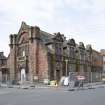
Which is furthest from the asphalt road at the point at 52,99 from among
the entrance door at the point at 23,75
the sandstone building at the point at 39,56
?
the entrance door at the point at 23,75

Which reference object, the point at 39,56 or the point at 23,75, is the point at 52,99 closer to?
the point at 39,56

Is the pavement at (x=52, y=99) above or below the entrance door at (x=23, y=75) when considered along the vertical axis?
below

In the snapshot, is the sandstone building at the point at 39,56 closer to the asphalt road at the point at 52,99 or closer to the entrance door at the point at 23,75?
the entrance door at the point at 23,75

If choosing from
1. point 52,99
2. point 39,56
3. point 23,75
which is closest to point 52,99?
point 52,99

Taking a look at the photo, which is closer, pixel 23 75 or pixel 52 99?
pixel 52 99

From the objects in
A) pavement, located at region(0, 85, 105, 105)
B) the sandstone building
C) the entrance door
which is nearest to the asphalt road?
pavement, located at region(0, 85, 105, 105)

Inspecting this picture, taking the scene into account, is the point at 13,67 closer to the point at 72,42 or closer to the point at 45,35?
the point at 45,35

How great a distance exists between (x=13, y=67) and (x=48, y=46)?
9.39 m

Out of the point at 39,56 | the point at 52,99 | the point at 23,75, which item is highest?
the point at 39,56

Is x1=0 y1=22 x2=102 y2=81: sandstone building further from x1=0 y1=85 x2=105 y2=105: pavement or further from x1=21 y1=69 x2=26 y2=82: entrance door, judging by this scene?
x1=0 y1=85 x2=105 y2=105: pavement

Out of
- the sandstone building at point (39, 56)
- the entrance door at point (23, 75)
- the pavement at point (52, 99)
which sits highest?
the sandstone building at point (39, 56)

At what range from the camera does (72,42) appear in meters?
67.4

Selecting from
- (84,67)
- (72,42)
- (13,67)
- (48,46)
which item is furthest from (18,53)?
(84,67)

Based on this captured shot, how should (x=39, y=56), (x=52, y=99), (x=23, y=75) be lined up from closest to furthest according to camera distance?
1. (x=52, y=99)
2. (x=39, y=56)
3. (x=23, y=75)
